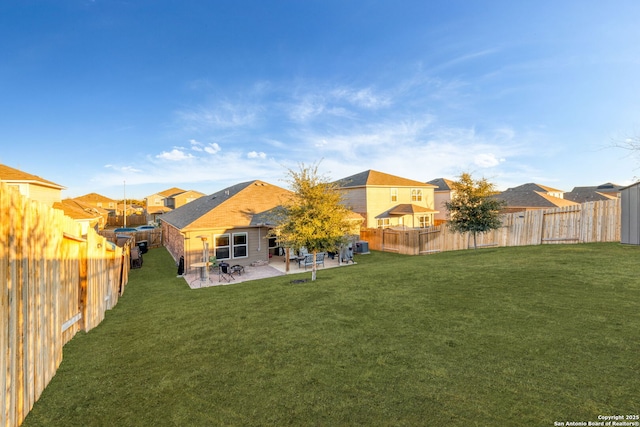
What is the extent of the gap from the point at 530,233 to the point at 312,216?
15.4 metres

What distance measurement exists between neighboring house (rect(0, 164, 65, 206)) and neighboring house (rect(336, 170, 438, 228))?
1201 inches

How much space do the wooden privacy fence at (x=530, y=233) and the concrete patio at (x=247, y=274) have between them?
6259 millimetres

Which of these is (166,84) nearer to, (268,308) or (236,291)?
(236,291)

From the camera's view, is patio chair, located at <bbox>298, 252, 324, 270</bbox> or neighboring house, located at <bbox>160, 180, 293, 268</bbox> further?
patio chair, located at <bbox>298, 252, 324, 270</bbox>

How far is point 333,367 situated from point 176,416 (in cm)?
228

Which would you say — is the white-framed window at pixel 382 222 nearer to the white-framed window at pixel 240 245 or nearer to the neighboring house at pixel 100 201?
the white-framed window at pixel 240 245

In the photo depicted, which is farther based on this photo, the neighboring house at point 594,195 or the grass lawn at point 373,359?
the neighboring house at point 594,195

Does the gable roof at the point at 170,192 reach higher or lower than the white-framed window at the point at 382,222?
higher

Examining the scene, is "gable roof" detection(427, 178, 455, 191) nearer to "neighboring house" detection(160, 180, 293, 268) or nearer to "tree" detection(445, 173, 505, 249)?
"tree" detection(445, 173, 505, 249)

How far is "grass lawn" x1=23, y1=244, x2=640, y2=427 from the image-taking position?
11.1 ft

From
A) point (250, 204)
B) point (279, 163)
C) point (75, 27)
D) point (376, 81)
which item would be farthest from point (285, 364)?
point (376, 81)

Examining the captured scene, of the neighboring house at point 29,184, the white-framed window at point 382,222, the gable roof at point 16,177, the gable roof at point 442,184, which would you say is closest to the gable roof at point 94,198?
the neighboring house at point 29,184

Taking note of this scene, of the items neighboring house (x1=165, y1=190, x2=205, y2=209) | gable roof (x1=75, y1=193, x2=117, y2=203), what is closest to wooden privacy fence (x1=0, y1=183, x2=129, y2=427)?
neighboring house (x1=165, y1=190, x2=205, y2=209)

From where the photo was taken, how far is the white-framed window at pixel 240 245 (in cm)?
1703
